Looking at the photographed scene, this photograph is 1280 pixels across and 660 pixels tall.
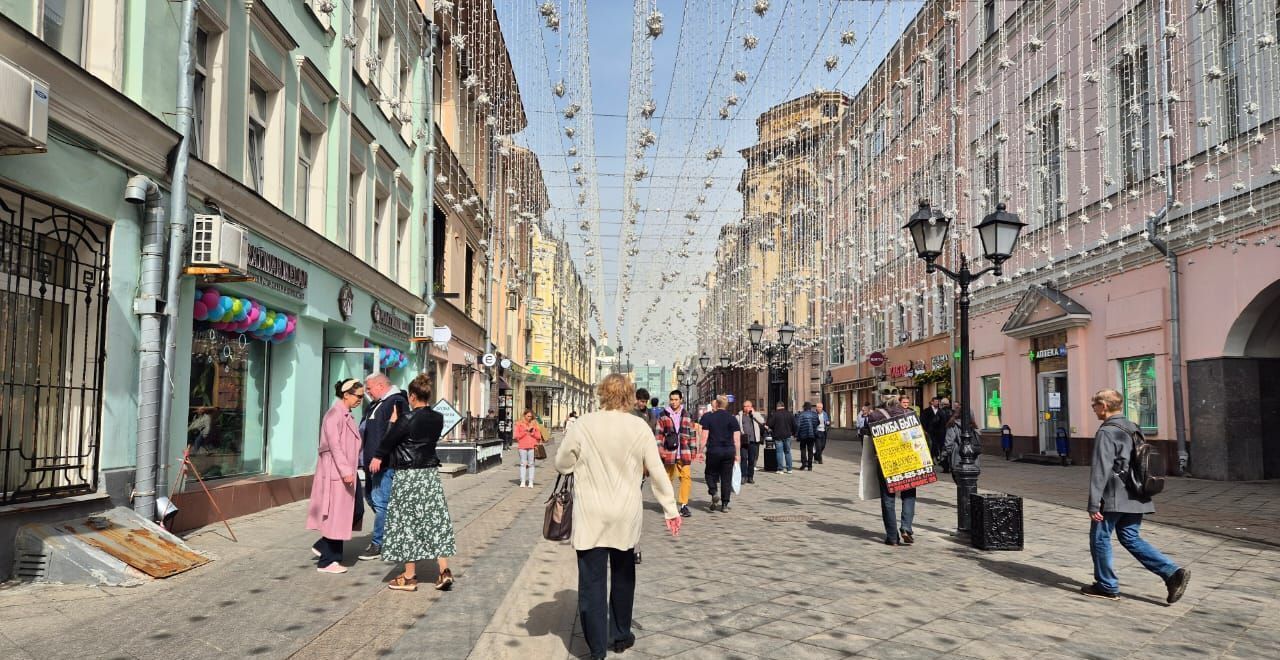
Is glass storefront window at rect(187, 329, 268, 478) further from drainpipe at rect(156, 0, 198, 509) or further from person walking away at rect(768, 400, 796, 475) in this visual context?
person walking away at rect(768, 400, 796, 475)

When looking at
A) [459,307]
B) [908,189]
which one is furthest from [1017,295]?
[459,307]

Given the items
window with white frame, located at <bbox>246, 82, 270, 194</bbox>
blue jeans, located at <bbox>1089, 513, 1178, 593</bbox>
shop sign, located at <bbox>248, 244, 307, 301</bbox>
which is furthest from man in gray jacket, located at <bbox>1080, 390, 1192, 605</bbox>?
window with white frame, located at <bbox>246, 82, 270, 194</bbox>

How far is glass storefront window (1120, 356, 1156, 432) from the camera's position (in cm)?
1920

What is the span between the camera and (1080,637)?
19.8 feet

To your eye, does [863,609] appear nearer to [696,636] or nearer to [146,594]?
[696,636]

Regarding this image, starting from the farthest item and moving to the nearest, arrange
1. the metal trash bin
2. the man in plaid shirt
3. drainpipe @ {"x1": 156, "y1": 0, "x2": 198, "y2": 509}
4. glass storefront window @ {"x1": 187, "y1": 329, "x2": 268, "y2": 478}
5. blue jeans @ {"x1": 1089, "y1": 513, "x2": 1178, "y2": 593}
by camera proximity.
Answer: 1. the man in plaid shirt
2. glass storefront window @ {"x1": 187, "y1": 329, "x2": 268, "y2": 478}
3. the metal trash bin
4. drainpipe @ {"x1": 156, "y1": 0, "x2": 198, "y2": 509}
5. blue jeans @ {"x1": 1089, "y1": 513, "x2": 1178, "y2": 593}

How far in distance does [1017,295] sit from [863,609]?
21289mm

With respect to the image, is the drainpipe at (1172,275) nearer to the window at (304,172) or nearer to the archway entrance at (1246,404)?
the archway entrance at (1246,404)

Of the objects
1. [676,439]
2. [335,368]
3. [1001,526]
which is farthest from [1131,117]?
[335,368]

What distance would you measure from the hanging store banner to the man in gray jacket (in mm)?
2716

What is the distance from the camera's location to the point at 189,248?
32.4ft

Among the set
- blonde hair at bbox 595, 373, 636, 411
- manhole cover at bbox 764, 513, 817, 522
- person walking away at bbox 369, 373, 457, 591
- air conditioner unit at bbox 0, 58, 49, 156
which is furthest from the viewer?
manhole cover at bbox 764, 513, 817, 522

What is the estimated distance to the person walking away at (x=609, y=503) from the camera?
17.4 feet

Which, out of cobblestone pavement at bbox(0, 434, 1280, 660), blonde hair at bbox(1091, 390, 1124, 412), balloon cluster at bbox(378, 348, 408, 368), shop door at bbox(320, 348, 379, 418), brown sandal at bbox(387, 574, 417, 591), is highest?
balloon cluster at bbox(378, 348, 408, 368)
